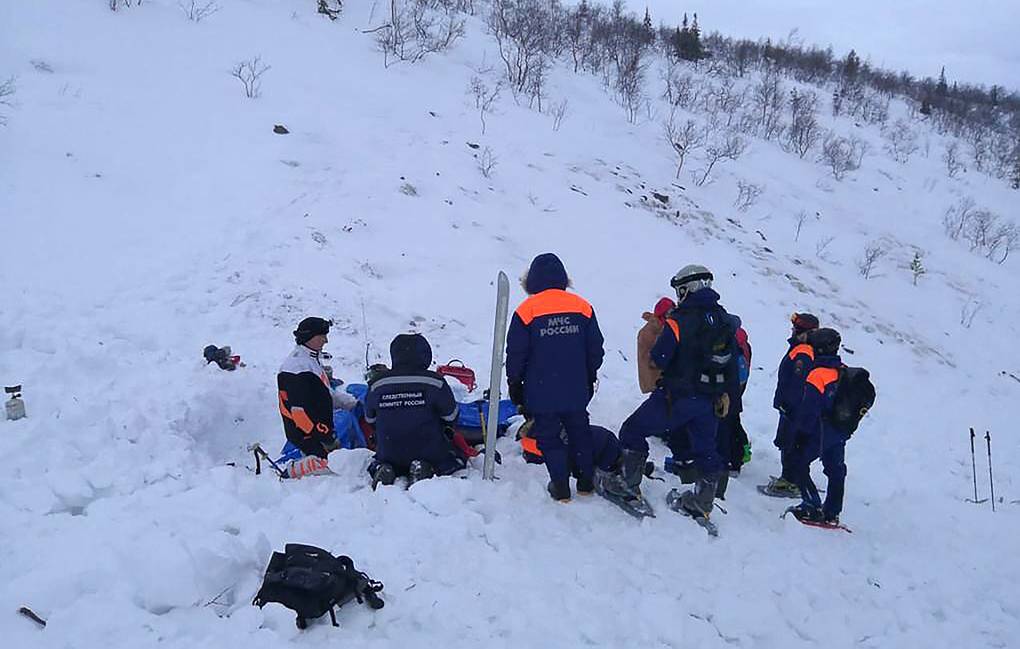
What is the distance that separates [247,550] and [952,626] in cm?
449

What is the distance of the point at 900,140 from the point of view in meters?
32.2

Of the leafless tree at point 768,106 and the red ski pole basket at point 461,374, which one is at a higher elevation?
the leafless tree at point 768,106

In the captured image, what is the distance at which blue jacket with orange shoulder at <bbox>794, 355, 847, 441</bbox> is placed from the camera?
5.00m

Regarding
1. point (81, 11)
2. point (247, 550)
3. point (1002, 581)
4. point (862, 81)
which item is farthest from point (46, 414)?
point (862, 81)

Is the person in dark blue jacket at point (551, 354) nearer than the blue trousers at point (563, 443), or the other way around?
the person in dark blue jacket at point (551, 354)

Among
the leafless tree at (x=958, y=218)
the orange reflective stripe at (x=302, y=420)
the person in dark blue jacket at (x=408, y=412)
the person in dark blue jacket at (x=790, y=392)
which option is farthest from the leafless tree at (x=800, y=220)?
the orange reflective stripe at (x=302, y=420)

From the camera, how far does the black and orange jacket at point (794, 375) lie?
5273 mm

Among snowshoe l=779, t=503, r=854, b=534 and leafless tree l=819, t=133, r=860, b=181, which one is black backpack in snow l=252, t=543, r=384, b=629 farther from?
leafless tree l=819, t=133, r=860, b=181

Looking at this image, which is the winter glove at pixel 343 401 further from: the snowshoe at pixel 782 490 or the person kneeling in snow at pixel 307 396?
the snowshoe at pixel 782 490

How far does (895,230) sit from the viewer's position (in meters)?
18.5

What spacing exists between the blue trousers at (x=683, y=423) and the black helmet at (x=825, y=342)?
1.13 meters

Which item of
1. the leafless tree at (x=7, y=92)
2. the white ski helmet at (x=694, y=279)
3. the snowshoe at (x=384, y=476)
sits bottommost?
the snowshoe at (x=384, y=476)

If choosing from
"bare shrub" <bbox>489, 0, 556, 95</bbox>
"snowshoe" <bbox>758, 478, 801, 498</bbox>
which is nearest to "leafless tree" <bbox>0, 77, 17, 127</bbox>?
"snowshoe" <bbox>758, 478, 801, 498</bbox>

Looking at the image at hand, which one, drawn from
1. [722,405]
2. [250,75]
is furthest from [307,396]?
[250,75]
